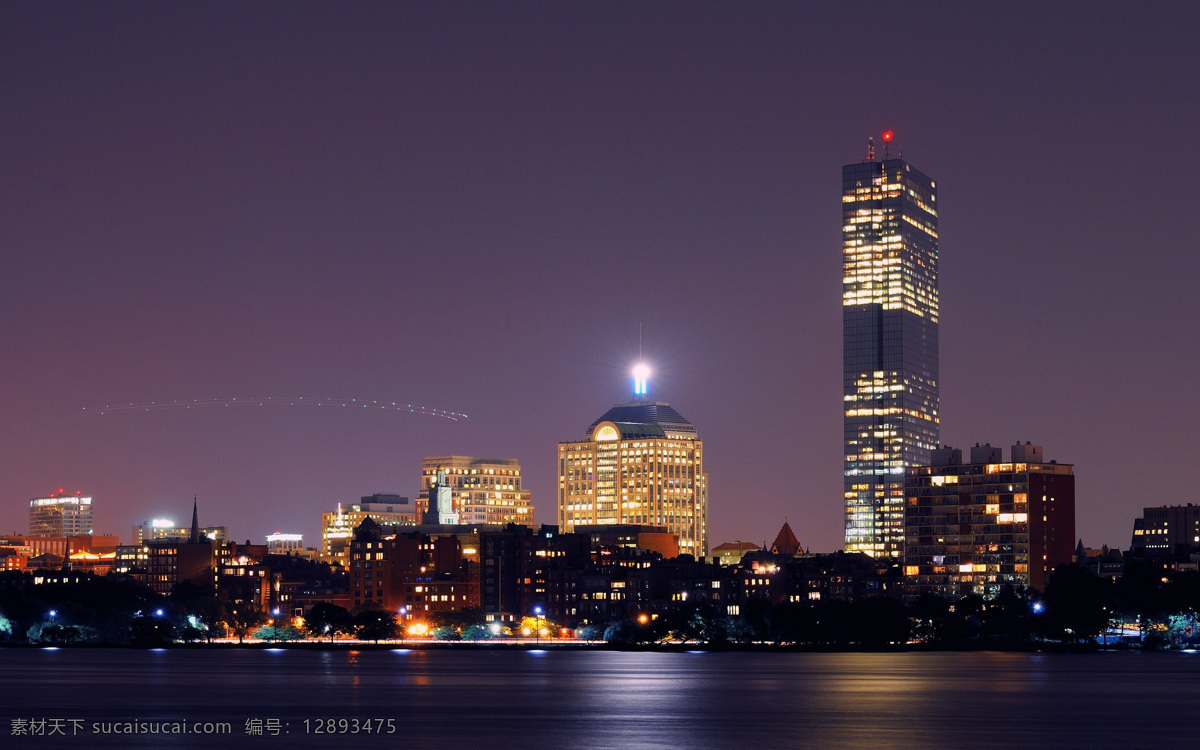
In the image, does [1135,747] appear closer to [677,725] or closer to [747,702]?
[677,725]

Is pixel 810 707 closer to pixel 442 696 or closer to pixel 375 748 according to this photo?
pixel 442 696

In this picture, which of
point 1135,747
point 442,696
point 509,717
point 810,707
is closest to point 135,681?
point 442,696

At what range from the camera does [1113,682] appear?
195 meters

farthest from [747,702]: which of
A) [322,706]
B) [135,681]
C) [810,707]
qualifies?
[135,681]

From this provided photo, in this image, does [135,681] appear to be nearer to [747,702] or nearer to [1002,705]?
[747,702]

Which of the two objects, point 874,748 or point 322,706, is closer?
point 874,748

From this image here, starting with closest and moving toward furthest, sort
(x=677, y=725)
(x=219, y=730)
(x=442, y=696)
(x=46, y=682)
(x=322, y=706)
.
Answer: (x=219, y=730), (x=677, y=725), (x=322, y=706), (x=442, y=696), (x=46, y=682)

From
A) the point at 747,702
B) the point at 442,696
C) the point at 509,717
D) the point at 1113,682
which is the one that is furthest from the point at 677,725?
the point at 1113,682

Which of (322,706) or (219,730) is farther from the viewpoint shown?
(322,706)

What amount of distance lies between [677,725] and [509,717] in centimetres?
1467

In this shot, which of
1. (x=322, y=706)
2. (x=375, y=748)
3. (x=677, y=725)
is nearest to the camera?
(x=375, y=748)

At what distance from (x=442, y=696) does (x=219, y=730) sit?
4512 cm

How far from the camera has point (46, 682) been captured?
18700cm

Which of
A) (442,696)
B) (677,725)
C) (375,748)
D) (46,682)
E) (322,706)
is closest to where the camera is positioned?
(375,748)
